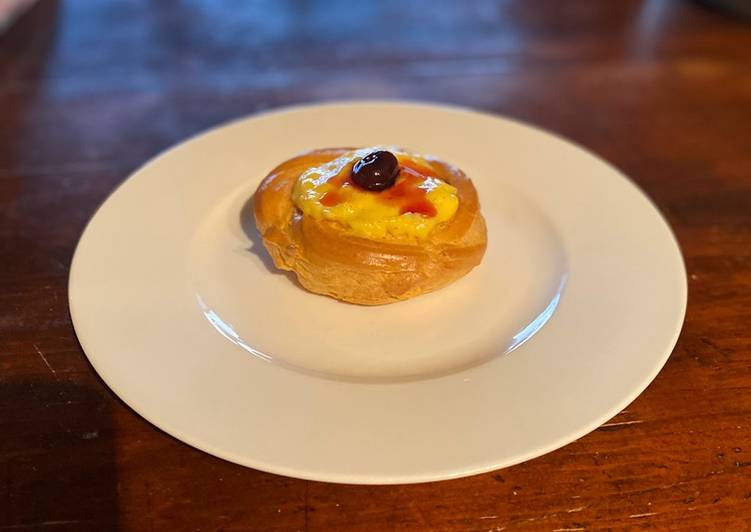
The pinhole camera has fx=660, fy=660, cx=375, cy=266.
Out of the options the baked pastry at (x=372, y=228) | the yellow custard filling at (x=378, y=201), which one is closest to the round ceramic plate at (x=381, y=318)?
the baked pastry at (x=372, y=228)

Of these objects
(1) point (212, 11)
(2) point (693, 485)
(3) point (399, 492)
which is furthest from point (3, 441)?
(1) point (212, 11)

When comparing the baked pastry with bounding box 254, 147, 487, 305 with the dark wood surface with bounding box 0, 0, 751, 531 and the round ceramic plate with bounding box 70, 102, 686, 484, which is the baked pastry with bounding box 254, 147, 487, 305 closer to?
the round ceramic plate with bounding box 70, 102, 686, 484

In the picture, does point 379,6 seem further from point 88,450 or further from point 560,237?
point 88,450

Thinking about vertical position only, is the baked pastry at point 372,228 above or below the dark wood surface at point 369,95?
above

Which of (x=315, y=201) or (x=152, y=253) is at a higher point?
(x=315, y=201)

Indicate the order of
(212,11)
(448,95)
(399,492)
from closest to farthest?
(399,492), (448,95), (212,11)

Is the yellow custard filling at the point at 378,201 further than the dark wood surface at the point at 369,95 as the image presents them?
Yes

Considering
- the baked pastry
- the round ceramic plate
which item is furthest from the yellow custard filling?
the round ceramic plate

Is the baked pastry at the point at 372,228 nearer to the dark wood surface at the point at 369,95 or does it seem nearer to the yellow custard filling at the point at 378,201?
the yellow custard filling at the point at 378,201
